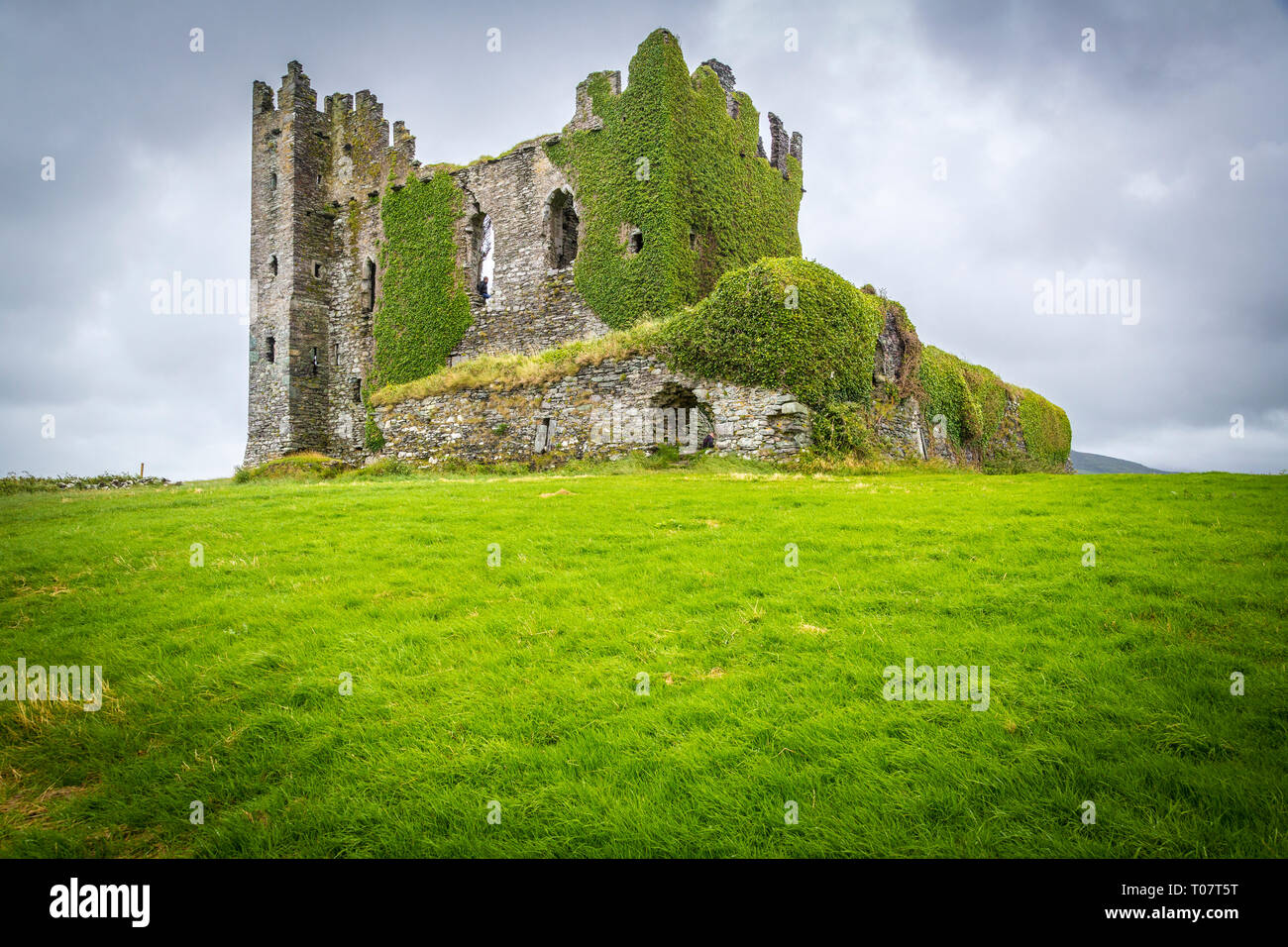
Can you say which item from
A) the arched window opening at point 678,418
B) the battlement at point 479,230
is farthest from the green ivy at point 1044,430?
the arched window opening at point 678,418

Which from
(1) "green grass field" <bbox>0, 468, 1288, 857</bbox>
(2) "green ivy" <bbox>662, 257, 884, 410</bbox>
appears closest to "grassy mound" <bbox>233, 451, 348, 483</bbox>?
(2) "green ivy" <bbox>662, 257, 884, 410</bbox>

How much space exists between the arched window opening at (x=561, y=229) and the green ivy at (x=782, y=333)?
40.3 feet

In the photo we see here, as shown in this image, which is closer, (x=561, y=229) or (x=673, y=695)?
(x=673, y=695)

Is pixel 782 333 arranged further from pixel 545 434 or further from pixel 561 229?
pixel 561 229

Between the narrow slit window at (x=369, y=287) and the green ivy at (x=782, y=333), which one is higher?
the narrow slit window at (x=369, y=287)

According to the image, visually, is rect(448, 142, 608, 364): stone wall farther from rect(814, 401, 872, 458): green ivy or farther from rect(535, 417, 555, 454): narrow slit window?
rect(814, 401, 872, 458): green ivy

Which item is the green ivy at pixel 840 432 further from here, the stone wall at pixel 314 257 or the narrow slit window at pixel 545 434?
the stone wall at pixel 314 257

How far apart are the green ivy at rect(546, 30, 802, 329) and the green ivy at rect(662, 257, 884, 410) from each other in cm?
685

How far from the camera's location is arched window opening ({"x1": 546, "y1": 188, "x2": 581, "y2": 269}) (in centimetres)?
3147

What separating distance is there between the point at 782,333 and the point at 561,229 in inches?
667

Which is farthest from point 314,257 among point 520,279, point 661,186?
point 661,186

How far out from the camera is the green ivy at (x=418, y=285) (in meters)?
34.2

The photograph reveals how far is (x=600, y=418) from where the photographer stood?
22.7 metres

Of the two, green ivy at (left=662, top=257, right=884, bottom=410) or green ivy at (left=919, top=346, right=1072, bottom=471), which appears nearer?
green ivy at (left=662, top=257, right=884, bottom=410)
